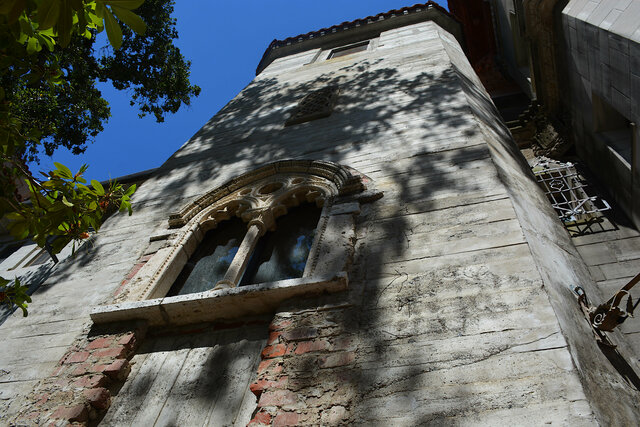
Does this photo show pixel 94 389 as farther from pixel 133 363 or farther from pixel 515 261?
pixel 515 261

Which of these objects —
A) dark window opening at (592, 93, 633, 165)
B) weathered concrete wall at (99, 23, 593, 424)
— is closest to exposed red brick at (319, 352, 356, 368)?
weathered concrete wall at (99, 23, 593, 424)

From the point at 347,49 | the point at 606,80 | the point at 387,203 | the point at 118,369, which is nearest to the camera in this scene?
the point at 118,369

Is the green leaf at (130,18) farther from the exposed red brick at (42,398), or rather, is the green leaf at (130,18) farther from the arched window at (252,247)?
the exposed red brick at (42,398)

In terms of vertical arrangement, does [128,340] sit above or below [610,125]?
below

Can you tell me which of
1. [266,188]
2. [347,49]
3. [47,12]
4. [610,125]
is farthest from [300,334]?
[347,49]

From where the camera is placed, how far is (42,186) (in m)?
2.66

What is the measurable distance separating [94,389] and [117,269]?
148 cm

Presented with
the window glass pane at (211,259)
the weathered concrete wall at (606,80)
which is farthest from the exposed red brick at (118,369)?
the weathered concrete wall at (606,80)

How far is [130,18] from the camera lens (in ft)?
6.11

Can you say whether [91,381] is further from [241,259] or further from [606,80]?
[606,80]

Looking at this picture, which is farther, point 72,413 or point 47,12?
point 72,413

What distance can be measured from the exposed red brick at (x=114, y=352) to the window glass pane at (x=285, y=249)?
0.99 metres

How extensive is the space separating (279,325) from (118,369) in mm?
1121

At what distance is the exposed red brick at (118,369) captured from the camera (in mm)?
2906
